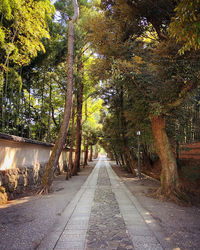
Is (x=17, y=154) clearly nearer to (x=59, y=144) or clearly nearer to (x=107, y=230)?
(x=59, y=144)

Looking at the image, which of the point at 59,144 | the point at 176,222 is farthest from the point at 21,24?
the point at 176,222

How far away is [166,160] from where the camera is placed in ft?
22.5

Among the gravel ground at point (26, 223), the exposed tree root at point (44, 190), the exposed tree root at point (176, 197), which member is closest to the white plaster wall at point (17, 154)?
the exposed tree root at point (44, 190)

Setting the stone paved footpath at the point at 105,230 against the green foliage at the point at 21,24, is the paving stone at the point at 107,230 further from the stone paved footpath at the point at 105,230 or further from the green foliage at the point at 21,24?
the green foliage at the point at 21,24

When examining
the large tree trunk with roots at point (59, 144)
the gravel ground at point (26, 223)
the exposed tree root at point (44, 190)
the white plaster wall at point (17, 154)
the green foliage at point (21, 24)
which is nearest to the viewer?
the gravel ground at point (26, 223)

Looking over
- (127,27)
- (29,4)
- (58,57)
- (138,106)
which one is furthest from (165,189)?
(58,57)

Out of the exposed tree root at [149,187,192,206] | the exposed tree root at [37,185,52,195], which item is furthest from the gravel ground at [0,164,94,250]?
the exposed tree root at [149,187,192,206]

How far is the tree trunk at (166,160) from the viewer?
666 centimetres

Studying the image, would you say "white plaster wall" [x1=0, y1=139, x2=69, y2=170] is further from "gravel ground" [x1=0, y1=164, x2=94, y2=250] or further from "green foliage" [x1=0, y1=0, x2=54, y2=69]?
"green foliage" [x1=0, y1=0, x2=54, y2=69]

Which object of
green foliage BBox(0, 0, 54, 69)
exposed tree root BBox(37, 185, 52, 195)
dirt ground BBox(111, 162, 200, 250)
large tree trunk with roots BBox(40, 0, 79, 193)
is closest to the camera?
dirt ground BBox(111, 162, 200, 250)

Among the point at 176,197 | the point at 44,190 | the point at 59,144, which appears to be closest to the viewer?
the point at 176,197

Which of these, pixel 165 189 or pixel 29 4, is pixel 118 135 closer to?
pixel 165 189

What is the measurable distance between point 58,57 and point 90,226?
11.6 meters

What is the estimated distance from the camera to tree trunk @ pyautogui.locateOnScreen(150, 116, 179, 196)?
6.66 metres
